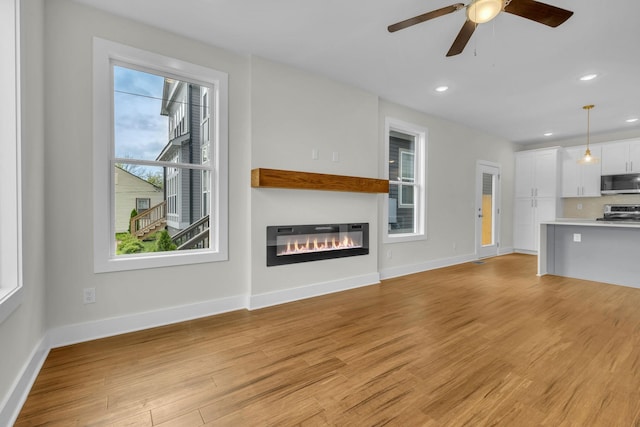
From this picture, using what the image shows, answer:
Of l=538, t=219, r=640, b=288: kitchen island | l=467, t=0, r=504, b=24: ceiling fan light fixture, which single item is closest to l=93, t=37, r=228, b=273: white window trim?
l=467, t=0, r=504, b=24: ceiling fan light fixture

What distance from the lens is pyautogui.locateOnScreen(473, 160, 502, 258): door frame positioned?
6.23 metres

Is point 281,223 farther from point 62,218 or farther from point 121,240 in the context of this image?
point 62,218

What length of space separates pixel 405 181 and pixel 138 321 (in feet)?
13.8

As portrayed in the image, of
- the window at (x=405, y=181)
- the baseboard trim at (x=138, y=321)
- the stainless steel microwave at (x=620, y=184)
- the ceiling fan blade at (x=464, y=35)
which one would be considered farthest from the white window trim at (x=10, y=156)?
the stainless steel microwave at (x=620, y=184)

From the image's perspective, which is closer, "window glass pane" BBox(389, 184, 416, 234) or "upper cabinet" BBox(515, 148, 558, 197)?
"window glass pane" BBox(389, 184, 416, 234)

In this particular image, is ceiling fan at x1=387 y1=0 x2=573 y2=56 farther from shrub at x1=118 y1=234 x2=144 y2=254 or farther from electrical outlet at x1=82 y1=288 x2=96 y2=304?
electrical outlet at x1=82 y1=288 x2=96 y2=304

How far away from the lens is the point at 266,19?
2643mm

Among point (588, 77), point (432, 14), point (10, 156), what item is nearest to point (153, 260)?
point (10, 156)

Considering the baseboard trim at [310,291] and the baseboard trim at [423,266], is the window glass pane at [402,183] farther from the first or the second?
the baseboard trim at [310,291]

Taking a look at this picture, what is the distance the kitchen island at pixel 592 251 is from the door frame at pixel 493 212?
140cm

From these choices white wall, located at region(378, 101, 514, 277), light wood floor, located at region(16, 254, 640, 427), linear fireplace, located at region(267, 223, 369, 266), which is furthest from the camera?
white wall, located at region(378, 101, 514, 277)

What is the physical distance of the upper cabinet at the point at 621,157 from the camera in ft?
19.0

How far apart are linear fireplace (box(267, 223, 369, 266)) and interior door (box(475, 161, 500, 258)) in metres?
3.40

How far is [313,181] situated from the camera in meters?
3.51
